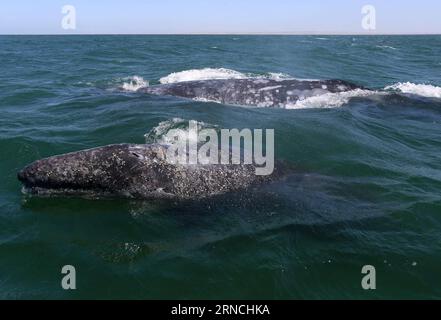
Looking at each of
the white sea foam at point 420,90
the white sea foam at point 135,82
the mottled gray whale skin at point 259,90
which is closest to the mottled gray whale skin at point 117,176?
the mottled gray whale skin at point 259,90

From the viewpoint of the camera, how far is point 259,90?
47.5 ft

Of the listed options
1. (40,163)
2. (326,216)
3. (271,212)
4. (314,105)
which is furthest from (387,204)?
(314,105)

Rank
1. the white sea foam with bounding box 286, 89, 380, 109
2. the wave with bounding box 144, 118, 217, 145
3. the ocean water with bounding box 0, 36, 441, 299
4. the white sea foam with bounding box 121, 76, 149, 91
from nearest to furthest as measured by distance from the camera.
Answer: the ocean water with bounding box 0, 36, 441, 299 < the wave with bounding box 144, 118, 217, 145 < the white sea foam with bounding box 286, 89, 380, 109 < the white sea foam with bounding box 121, 76, 149, 91

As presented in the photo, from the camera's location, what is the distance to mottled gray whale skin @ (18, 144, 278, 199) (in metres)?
7.23

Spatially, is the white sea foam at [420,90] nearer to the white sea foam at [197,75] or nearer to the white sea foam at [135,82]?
the white sea foam at [197,75]

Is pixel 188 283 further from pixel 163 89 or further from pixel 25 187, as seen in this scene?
pixel 163 89

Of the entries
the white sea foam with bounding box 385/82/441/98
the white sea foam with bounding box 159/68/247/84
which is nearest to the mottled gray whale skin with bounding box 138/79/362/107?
the white sea foam with bounding box 385/82/441/98

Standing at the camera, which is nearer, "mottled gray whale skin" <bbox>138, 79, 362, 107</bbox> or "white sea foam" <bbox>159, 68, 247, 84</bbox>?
"mottled gray whale skin" <bbox>138, 79, 362, 107</bbox>

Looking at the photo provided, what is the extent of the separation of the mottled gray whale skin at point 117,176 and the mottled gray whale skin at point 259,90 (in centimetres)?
709

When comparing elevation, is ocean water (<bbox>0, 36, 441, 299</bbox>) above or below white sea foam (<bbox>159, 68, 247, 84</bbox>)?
below

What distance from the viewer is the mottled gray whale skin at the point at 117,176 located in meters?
7.23

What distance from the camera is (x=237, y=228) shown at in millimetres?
6883

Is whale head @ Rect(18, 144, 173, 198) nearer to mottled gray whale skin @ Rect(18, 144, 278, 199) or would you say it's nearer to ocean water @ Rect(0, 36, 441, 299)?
mottled gray whale skin @ Rect(18, 144, 278, 199)
